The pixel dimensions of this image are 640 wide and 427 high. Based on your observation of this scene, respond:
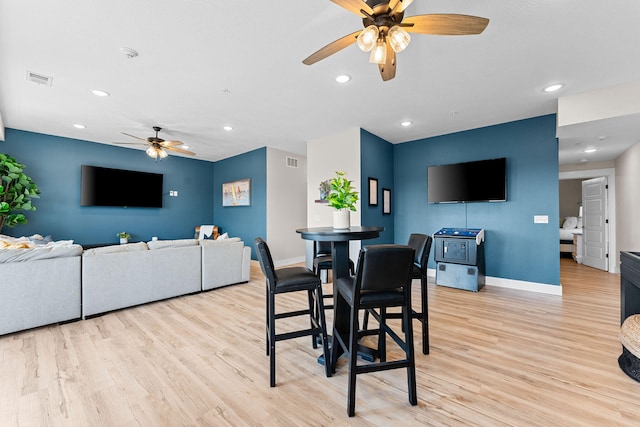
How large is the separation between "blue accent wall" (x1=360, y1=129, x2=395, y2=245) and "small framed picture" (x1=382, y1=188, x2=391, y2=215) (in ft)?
0.27

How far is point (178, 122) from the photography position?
4.32 meters

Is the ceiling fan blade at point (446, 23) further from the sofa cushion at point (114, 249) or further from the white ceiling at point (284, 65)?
the sofa cushion at point (114, 249)

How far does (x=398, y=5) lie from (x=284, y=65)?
1.41 m

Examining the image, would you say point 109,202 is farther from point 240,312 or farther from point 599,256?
point 599,256

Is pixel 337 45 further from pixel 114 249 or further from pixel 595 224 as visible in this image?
pixel 595 224

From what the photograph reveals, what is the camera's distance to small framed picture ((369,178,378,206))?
4.75 meters

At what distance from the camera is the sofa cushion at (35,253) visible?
2.59 meters

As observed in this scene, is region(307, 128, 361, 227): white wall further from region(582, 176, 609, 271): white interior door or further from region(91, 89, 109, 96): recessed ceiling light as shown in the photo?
region(582, 176, 609, 271): white interior door

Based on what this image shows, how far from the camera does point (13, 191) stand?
4332 millimetres

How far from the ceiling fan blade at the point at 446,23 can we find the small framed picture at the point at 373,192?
3.12 meters

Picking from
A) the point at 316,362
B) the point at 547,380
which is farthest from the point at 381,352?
the point at 547,380

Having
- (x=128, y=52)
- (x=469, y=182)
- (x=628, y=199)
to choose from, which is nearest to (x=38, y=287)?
(x=128, y=52)

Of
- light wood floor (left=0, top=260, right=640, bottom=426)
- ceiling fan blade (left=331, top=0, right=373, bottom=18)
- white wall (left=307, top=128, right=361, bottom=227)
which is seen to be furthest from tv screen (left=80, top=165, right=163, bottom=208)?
ceiling fan blade (left=331, top=0, right=373, bottom=18)

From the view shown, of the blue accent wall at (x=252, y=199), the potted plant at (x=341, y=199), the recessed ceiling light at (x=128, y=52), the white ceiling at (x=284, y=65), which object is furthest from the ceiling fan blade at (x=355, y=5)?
the blue accent wall at (x=252, y=199)
